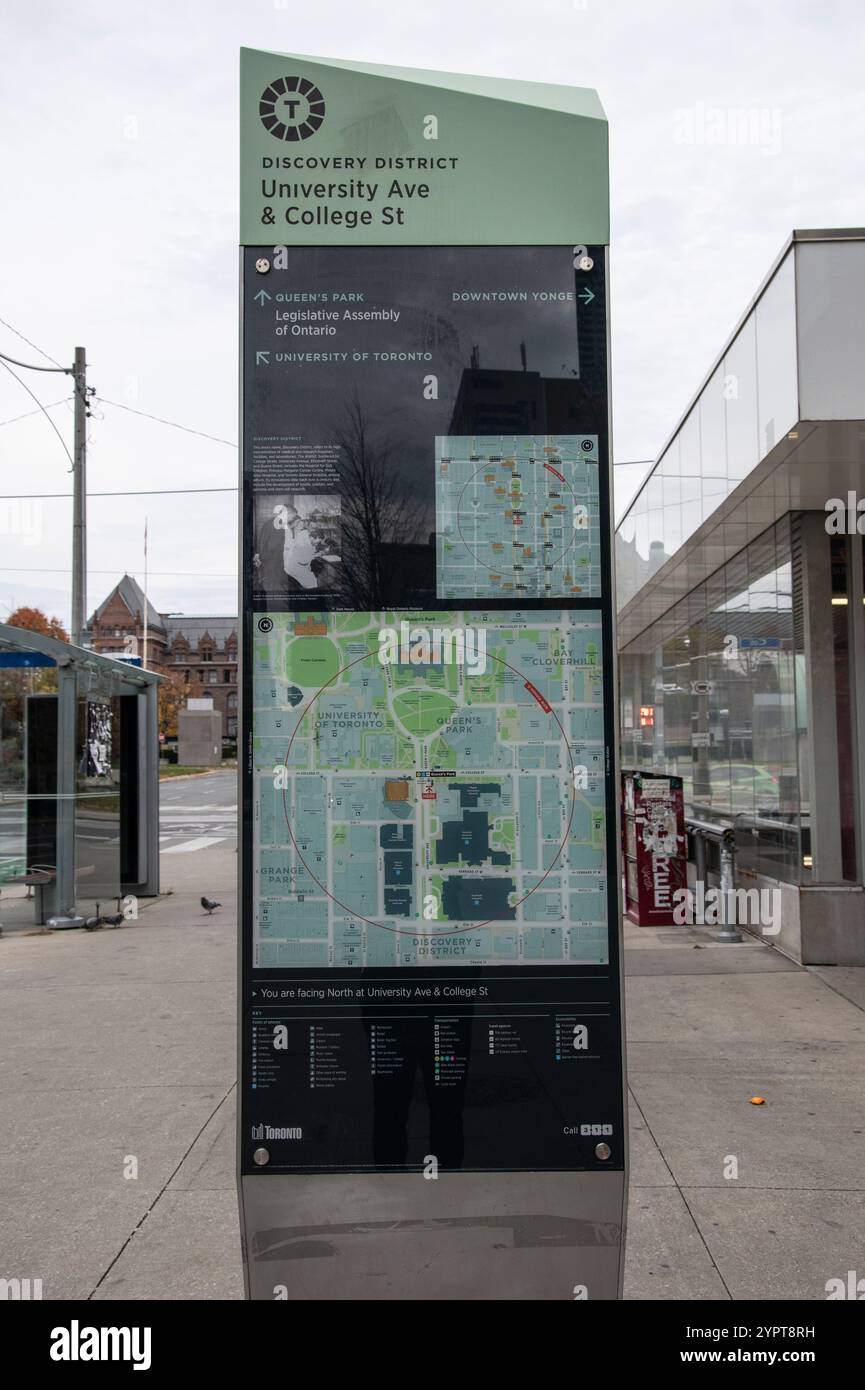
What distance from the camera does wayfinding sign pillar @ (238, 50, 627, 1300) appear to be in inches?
121

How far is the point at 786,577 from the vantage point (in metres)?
9.59

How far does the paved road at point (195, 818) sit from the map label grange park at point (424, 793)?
7809 mm

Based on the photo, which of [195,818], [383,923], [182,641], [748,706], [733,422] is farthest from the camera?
[182,641]

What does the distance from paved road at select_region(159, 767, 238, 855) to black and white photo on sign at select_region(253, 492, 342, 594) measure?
26.0 ft

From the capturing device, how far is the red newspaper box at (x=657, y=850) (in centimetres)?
1109

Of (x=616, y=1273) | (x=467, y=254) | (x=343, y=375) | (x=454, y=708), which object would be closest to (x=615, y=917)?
(x=454, y=708)

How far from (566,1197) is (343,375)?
7.64ft

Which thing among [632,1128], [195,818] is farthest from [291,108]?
[195,818]

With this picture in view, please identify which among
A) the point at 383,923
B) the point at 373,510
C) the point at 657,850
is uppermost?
the point at 373,510

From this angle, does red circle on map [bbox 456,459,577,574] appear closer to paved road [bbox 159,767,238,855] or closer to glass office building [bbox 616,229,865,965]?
glass office building [bbox 616,229,865,965]

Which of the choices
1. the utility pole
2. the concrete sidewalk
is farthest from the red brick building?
the concrete sidewalk

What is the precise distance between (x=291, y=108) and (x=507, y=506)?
1.25 m

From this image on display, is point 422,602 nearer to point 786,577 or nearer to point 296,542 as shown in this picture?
point 296,542

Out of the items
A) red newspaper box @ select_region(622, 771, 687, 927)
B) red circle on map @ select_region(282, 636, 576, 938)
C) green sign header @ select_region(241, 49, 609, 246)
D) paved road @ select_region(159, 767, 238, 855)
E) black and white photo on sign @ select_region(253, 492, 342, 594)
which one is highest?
green sign header @ select_region(241, 49, 609, 246)
